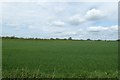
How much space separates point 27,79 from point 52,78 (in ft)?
2.95

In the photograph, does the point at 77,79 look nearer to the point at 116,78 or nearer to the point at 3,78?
the point at 116,78

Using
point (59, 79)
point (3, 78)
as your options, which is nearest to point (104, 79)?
point (59, 79)

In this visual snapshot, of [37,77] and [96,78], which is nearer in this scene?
[37,77]

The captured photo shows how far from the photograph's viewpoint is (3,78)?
8.47 meters

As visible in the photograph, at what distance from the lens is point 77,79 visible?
8.95m

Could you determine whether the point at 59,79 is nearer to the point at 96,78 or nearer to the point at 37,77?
the point at 37,77

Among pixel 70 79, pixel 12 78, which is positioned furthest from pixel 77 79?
pixel 12 78

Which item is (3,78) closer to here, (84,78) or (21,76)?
(21,76)

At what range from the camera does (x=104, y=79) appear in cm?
921

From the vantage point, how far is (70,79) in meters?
9.03

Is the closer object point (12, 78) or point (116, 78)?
point (12, 78)

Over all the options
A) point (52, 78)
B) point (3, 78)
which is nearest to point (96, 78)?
point (52, 78)

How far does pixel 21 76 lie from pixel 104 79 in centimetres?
306

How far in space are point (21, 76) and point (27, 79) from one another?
0.43 m
